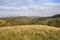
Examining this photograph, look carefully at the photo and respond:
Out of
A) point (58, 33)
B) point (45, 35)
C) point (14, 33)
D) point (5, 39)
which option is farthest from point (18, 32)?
point (58, 33)

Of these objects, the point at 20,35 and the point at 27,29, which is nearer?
the point at 20,35

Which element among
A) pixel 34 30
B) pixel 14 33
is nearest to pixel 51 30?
pixel 34 30

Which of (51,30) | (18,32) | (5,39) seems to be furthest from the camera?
(51,30)

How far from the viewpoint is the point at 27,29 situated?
71.3ft

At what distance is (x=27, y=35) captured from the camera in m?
20.4

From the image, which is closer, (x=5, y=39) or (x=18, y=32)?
(x=5, y=39)

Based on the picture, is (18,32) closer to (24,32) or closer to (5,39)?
(24,32)

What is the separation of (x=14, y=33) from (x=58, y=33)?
6242mm

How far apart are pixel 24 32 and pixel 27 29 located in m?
0.93

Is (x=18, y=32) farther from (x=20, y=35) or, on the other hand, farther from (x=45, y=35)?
(x=45, y=35)

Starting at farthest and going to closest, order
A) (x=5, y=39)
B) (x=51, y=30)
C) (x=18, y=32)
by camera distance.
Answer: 1. (x=51, y=30)
2. (x=18, y=32)
3. (x=5, y=39)

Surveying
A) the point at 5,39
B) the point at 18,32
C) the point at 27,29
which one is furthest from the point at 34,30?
the point at 5,39

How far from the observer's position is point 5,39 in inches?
758

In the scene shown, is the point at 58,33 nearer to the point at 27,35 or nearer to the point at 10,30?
the point at 27,35
